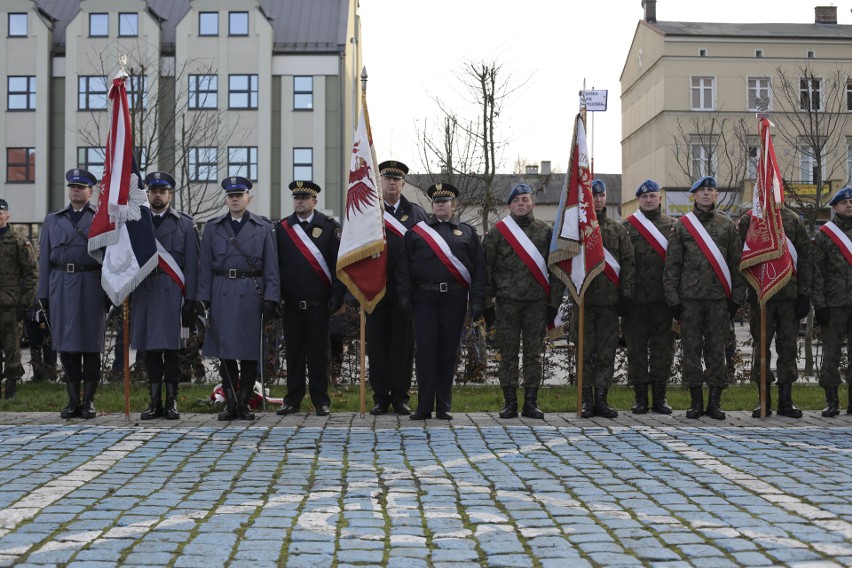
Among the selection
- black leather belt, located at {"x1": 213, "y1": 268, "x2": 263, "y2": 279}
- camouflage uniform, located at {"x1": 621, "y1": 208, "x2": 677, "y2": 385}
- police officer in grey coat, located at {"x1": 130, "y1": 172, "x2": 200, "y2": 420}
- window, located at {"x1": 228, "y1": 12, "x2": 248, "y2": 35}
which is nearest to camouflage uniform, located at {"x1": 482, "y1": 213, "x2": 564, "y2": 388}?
camouflage uniform, located at {"x1": 621, "y1": 208, "x2": 677, "y2": 385}

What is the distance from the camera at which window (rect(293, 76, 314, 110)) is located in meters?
48.2

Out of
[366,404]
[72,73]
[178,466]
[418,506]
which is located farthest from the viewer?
[72,73]

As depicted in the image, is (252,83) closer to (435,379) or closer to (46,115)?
(46,115)

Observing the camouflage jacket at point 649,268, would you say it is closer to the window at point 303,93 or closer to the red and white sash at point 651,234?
the red and white sash at point 651,234

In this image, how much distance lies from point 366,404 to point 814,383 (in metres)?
6.45

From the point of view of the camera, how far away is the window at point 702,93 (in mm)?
54375

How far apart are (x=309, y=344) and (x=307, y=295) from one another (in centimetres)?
48

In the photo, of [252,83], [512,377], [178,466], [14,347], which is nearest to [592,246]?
[512,377]

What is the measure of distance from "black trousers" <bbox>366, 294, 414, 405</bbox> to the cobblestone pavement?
4.00 ft

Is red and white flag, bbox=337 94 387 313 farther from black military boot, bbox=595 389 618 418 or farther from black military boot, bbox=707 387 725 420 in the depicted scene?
black military boot, bbox=707 387 725 420

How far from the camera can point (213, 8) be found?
4841 centimetres

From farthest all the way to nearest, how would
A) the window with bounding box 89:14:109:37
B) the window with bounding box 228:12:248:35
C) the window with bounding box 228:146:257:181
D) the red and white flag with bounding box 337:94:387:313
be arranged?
the window with bounding box 89:14:109:37
the window with bounding box 228:12:248:35
the window with bounding box 228:146:257:181
the red and white flag with bounding box 337:94:387:313

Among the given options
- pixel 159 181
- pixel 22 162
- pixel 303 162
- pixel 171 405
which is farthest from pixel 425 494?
pixel 22 162

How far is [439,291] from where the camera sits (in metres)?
10.5
